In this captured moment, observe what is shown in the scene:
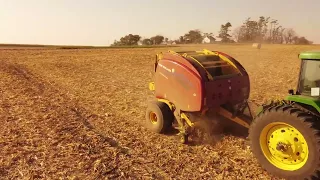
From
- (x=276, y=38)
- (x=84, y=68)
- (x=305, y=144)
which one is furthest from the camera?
(x=276, y=38)

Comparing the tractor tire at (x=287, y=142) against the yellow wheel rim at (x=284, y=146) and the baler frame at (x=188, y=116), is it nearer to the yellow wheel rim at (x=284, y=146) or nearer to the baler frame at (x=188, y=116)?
the yellow wheel rim at (x=284, y=146)

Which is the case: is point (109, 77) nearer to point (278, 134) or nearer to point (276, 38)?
point (278, 134)

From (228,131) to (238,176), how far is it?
1733 mm

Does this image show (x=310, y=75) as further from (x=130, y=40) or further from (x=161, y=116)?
(x=130, y=40)

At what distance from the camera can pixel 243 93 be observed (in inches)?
223

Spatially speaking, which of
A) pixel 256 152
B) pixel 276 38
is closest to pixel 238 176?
pixel 256 152

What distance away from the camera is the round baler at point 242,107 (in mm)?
3744

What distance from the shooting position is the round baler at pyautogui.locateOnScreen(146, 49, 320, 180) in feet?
12.3

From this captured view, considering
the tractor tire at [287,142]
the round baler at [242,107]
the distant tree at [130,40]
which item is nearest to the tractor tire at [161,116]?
the round baler at [242,107]

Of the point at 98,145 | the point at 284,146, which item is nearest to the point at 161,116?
the point at 98,145

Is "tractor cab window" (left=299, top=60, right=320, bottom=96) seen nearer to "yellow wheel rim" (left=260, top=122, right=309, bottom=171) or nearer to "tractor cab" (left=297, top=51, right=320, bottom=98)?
"tractor cab" (left=297, top=51, right=320, bottom=98)

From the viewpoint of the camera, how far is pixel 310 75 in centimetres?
402

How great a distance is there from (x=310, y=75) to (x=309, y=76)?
2cm

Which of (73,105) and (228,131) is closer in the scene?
(228,131)
